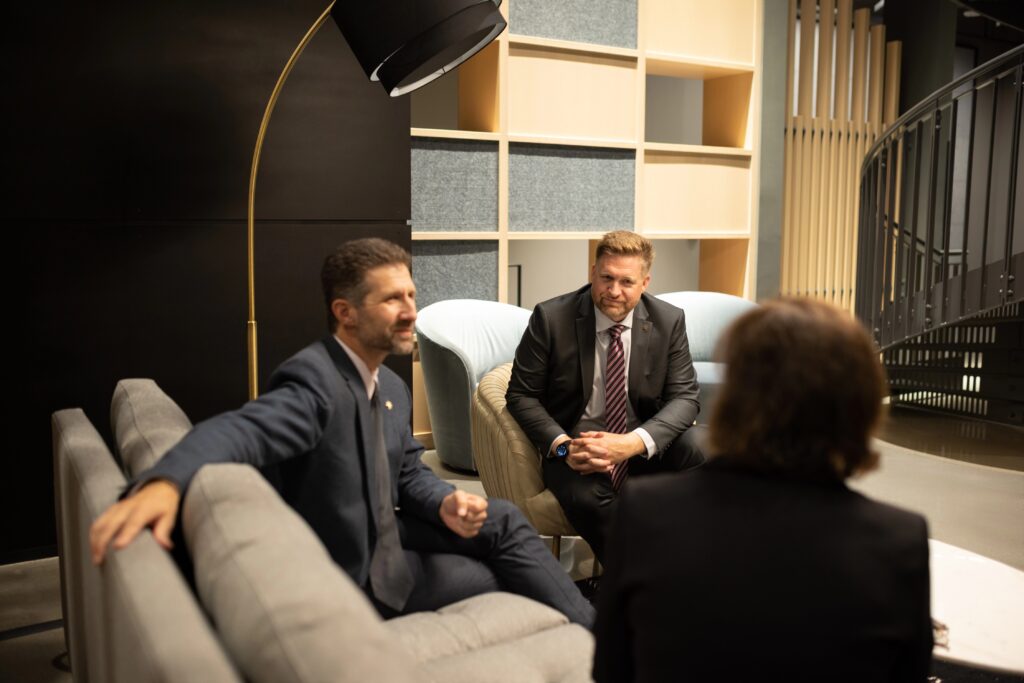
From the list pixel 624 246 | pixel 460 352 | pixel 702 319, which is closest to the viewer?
pixel 624 246

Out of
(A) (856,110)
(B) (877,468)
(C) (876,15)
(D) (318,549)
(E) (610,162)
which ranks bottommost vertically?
(D) (318,549)

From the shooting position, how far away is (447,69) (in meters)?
2.74

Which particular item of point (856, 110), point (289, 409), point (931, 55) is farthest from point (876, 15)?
point (289, 409)

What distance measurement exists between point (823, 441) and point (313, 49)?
2.82 meters

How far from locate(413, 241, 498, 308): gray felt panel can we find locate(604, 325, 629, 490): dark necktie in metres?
1.89

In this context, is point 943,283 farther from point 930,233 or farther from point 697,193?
point 697,193

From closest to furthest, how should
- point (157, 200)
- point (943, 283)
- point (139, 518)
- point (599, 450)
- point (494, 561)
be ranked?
point (139, 518), point (494, 561), point (599, 450), point (157, 200), point (943, 283)

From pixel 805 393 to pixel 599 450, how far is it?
169 centimetres

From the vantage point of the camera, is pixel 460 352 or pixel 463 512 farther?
pixel 460 352

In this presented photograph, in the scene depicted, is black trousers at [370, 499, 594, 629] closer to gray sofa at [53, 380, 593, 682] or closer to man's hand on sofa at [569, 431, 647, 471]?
gray sofa at [53, 380, 593, 682]

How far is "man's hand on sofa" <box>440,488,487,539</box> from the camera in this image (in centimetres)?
197

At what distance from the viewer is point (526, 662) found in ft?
5.49

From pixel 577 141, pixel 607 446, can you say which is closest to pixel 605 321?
pixel 607 446

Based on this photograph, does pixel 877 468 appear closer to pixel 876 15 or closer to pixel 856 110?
pixel 856 110
